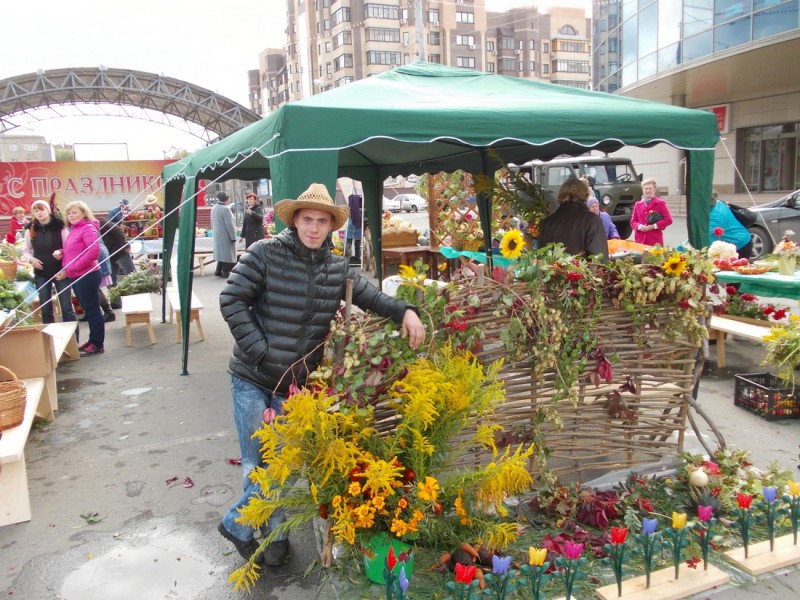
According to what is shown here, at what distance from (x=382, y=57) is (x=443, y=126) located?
227 ft

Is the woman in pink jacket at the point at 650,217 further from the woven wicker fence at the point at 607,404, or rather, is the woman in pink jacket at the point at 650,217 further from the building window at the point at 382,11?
the building window at the point at 382,11

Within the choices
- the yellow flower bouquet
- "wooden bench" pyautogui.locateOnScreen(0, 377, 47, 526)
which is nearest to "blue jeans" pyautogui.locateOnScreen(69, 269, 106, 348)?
"wooden bench" pyautogui.locateOnScreen(0, 377, 47, 526)

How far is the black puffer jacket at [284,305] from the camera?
2.79 meters

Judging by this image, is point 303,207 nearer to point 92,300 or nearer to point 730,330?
point 730,330

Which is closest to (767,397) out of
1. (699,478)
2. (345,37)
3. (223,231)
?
(699,478)

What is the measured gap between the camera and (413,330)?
2.72 m

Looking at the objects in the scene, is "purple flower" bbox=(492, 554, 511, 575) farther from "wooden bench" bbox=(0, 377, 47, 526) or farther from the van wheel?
the van wheel

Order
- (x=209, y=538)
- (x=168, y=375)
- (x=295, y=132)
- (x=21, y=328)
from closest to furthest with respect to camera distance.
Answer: (x=209, y=538)
(x=295, y=132)
(x=21, y=328)
(x=168, y=375)

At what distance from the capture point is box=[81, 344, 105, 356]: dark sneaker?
299 inches

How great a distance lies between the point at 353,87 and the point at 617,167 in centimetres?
1309

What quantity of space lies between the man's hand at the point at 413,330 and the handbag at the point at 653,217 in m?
6.40

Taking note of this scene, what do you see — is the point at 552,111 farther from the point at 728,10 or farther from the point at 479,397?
the point at 728,10

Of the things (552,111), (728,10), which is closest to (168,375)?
(552,111)

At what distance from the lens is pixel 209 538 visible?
3.38m
